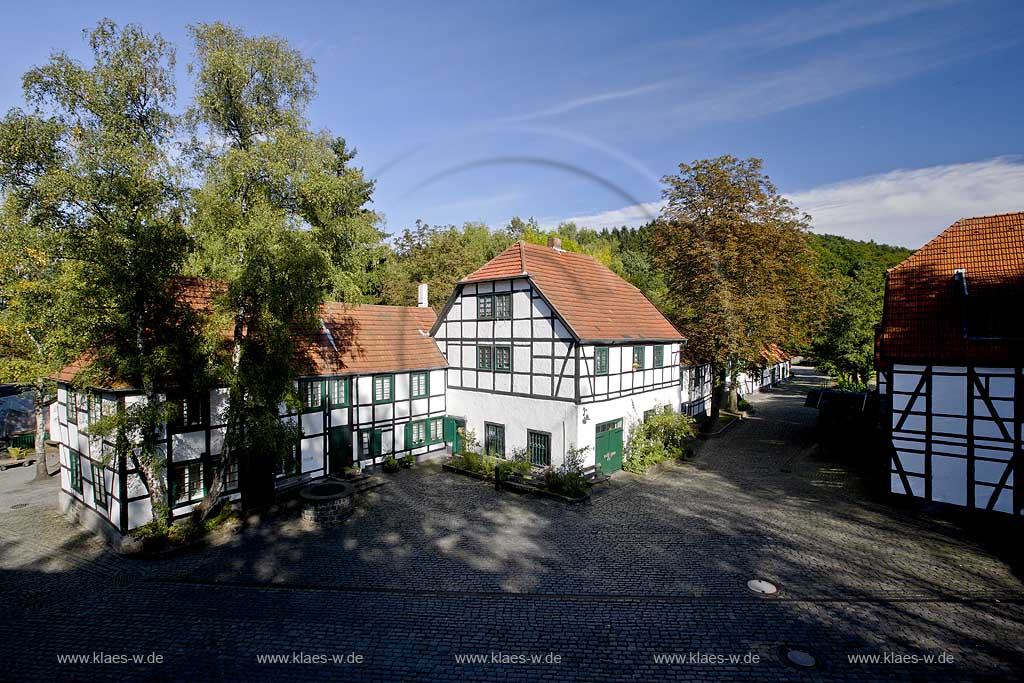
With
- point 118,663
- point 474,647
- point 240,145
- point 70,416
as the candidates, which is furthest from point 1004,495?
point 70,416

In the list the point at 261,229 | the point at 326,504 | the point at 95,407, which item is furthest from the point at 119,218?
the point at 326,504

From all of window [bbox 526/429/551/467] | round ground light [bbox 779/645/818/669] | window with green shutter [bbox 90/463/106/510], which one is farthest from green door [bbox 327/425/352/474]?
round ground light [bbox 779/645/818/669]

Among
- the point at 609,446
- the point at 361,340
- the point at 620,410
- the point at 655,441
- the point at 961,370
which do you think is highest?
the point at 361,340

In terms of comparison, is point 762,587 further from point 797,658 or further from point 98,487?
point 98,487

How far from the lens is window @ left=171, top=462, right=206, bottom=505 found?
13672 mm

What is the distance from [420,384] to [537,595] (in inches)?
453

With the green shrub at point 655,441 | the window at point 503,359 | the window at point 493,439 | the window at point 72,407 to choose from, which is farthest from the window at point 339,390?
the green shrub at point 655,441

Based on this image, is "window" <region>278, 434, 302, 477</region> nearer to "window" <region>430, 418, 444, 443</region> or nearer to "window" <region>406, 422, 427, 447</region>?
"window" <region>406, 422, 427, 447</region>

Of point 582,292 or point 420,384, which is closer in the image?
point 582,292

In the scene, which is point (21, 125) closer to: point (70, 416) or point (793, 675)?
point (70, 416)

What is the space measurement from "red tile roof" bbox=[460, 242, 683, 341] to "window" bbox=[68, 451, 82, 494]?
12.9 metres

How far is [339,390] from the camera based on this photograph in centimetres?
1783

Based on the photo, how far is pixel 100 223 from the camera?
11.0 metres

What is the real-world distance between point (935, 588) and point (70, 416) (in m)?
21.4
